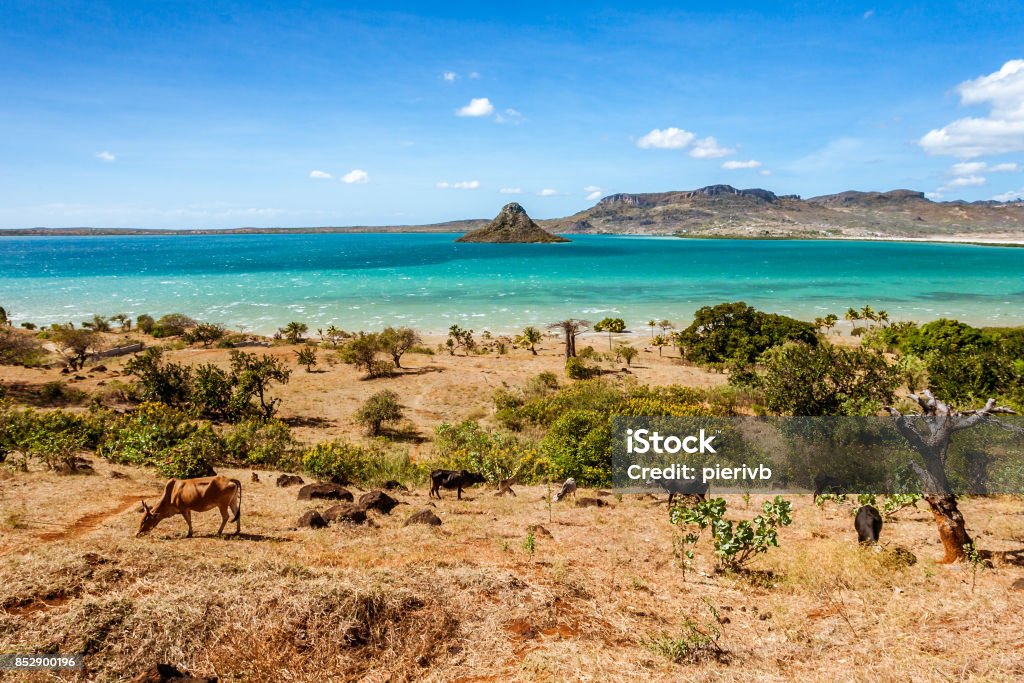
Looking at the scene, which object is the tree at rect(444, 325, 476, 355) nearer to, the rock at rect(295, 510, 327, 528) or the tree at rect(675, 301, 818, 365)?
the tree at rect(675, 301, 818, 365)

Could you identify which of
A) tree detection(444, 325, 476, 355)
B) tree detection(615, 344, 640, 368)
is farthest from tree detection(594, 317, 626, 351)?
tree detection(444, 325, 476, 355)

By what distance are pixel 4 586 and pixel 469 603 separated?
5846 mm

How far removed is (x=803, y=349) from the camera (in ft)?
67.5

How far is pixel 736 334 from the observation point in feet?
135

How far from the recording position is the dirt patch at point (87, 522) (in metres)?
8.56

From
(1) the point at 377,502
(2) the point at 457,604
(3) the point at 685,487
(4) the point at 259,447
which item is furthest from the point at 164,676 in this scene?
(4) the point at 259,447

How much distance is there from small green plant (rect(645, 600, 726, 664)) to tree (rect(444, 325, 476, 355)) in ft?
130

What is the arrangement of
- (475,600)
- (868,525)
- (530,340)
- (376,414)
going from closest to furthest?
1. (475,600)
2. (868,525)
3. (376,414)
4. (530,340)

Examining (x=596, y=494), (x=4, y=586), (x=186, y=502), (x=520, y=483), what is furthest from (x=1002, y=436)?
(x=4, y=586)

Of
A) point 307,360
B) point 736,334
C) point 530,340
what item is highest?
point 736,334

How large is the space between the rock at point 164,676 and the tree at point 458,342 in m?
40.1

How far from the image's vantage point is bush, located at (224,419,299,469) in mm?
A: 17109

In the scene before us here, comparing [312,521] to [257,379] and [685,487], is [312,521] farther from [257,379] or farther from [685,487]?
[257,379]

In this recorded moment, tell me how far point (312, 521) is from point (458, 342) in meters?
38.6
